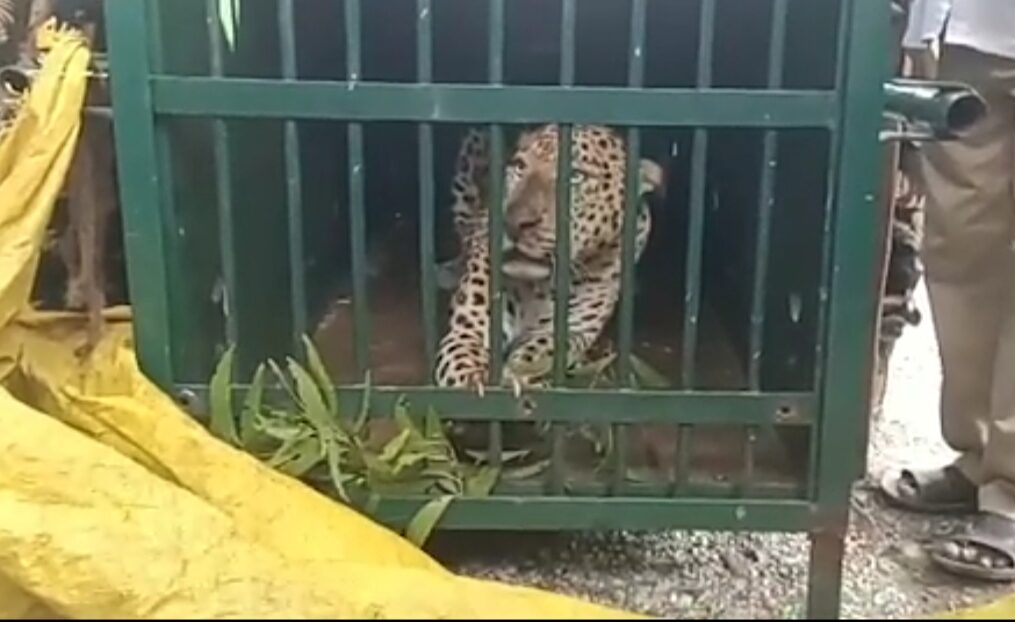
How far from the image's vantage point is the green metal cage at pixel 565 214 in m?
1.77

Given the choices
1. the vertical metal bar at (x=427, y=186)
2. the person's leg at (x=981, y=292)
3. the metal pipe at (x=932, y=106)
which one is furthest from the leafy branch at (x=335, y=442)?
the person's leg at (x=981, y=292)

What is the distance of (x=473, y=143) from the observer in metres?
2.30

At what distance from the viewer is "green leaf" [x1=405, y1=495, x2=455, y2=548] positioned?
6.40 feet

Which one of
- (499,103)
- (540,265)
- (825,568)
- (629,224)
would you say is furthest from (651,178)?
(825,568)

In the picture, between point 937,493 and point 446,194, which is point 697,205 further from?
point 937,493

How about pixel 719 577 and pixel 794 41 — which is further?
pixel 719 577

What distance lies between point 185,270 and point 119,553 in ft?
1.33

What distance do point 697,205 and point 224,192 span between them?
529mm

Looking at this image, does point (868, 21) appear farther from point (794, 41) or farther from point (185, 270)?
point (185, 270)

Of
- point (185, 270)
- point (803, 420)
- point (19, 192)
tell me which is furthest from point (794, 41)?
point (19, 192)

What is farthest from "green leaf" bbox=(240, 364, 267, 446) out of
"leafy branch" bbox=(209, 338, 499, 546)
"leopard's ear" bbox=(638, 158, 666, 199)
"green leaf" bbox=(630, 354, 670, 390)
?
"leopard's ear" bbox=(638, 158, 666, 199)

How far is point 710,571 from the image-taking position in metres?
2.22

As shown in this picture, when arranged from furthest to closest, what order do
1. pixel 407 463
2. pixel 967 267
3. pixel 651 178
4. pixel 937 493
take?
pixel 937 493
pixel 967 267
pixel 651 178
pixel 407 463

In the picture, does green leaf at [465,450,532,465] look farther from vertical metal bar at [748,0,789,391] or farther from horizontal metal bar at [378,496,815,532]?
vertical metal bar at [748,0,789,391]
